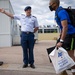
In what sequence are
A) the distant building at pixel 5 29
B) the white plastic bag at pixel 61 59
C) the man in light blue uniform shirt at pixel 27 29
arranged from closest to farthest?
the white plastic bag at pixel 61 59 < the man in light blue uniform shirt at pixel 27 29 < the distant building at pixel 5 29

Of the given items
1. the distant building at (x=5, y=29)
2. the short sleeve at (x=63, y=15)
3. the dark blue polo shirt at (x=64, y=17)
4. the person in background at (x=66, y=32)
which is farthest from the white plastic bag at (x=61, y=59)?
the distant building at (x=5, y=29)

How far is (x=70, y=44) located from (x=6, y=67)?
3293 mm

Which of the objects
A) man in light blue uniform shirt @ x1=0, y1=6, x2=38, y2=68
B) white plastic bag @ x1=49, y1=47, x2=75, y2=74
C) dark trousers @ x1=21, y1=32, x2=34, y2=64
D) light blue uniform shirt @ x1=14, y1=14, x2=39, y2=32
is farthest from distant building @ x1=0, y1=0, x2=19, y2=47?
white plastic bag @ x1=49, y1=47, x2=75, y2=74

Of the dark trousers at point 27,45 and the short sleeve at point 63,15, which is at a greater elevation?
the short sleeve at point 63,15

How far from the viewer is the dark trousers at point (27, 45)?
7.46m

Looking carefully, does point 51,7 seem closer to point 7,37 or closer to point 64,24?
point 64,24

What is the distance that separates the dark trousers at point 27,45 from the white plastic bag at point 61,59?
283 centimetres

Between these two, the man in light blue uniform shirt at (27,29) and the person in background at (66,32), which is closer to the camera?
the person in background at (66,32)

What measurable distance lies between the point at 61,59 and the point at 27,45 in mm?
3080

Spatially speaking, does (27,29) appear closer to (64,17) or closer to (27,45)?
(27,45)

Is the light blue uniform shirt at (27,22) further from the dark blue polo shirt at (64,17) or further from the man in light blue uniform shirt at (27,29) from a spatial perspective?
the dark blue polo shirt at (64,17)

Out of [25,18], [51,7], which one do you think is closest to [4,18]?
[25,18]

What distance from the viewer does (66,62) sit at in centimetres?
459

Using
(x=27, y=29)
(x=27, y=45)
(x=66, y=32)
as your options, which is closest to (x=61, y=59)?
(x=66, y=32)
